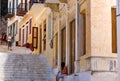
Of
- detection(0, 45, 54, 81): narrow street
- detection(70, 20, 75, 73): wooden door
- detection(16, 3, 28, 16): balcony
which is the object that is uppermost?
detection(16, 3, 28, 16): balcony

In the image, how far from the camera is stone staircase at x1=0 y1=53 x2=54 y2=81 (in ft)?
64.0

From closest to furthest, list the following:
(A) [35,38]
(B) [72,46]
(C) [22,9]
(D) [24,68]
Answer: (B) [72,46] < (D) [24,68] < (A) [35,38] < (C) [22,9]

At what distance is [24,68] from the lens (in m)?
21.0

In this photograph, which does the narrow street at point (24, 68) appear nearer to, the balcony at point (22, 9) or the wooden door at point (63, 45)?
the wooden door at point (63, 45)

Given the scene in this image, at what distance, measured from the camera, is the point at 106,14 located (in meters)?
13.8

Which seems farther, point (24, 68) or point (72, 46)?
point (24, 68)

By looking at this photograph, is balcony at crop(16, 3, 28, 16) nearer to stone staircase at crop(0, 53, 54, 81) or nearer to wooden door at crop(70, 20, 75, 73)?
stone staircase at crop(0, 53, 54, 81)

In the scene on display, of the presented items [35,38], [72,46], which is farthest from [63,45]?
[35,38]

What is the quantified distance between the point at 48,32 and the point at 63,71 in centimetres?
588

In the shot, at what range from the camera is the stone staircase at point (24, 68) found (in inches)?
768

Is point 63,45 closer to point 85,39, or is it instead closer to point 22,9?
point 85,39

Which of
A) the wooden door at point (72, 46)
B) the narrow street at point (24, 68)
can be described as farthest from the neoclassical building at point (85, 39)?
the narrow street at point (24, 68)

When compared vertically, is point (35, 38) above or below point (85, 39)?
above

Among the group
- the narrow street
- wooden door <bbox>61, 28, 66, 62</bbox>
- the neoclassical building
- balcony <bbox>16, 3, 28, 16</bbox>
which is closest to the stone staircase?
the narrow street
